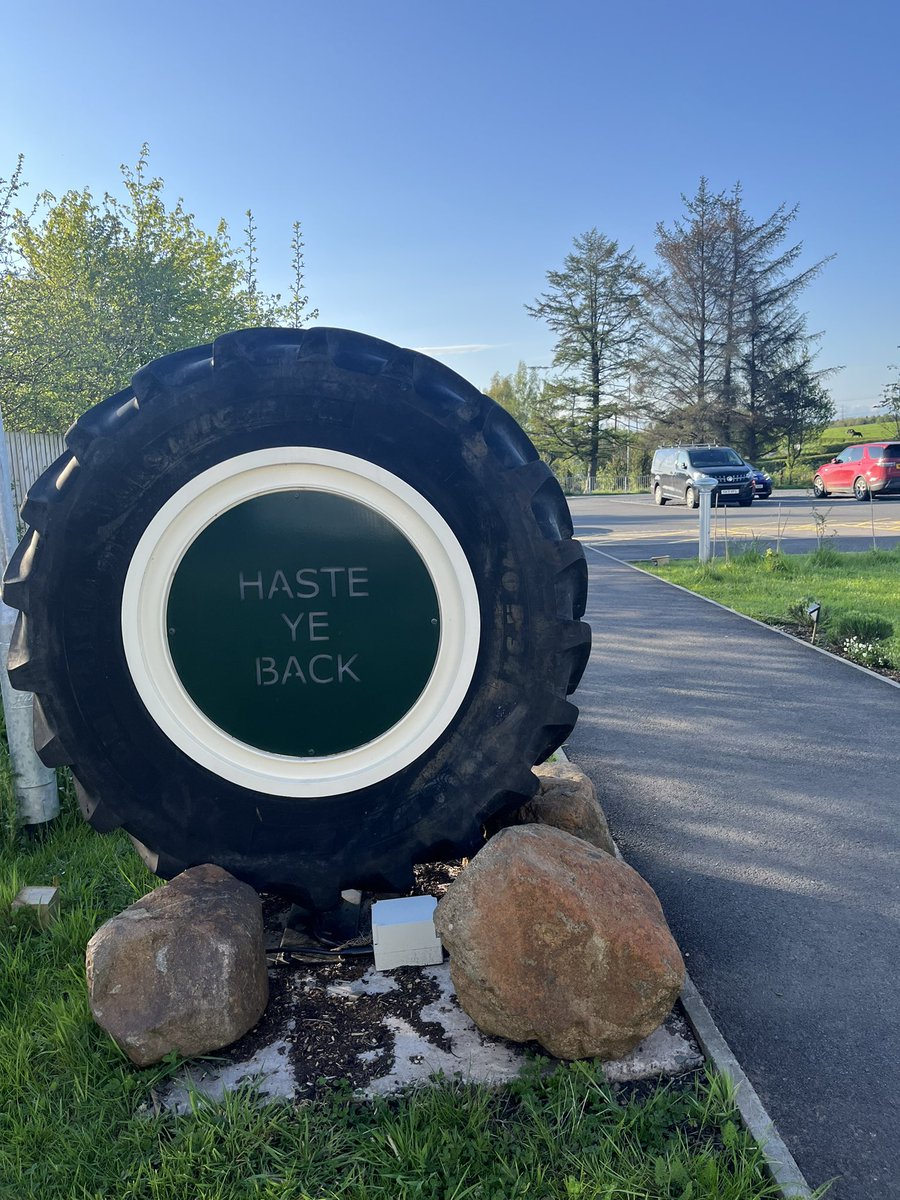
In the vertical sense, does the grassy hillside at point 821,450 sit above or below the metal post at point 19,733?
above

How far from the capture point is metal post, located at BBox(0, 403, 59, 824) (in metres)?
3.53

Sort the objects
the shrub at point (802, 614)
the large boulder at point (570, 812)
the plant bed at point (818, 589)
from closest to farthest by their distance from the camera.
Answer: the large boulder at point (570, 812)
the plant bed at point (818, 589)
the shrub at point (802, 614)

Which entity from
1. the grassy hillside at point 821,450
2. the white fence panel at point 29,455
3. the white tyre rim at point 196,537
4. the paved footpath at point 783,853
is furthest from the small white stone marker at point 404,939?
the grassy hillside at point 821,450

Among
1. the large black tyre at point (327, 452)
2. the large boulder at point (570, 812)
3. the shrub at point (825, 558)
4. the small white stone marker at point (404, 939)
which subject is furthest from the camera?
the shrub at point (825, 558)

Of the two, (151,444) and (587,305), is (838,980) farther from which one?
(587,305)

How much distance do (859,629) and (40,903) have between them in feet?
22.8

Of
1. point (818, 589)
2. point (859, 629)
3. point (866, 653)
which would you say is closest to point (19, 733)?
point (866, 653)

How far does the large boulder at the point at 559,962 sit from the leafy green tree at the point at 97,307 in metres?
12.4

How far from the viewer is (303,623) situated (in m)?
2.63

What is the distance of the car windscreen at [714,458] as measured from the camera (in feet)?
88.6

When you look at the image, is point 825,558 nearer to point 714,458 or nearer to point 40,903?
point 40,903

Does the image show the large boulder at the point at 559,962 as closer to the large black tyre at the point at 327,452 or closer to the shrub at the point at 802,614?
the large black tyre at the point at 327,452

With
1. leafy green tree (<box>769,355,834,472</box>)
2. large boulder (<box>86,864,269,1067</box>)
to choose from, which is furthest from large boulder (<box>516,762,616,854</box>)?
leafy green tree (<box>769,355,834,472</box>)

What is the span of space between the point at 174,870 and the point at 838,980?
2.17 metres
